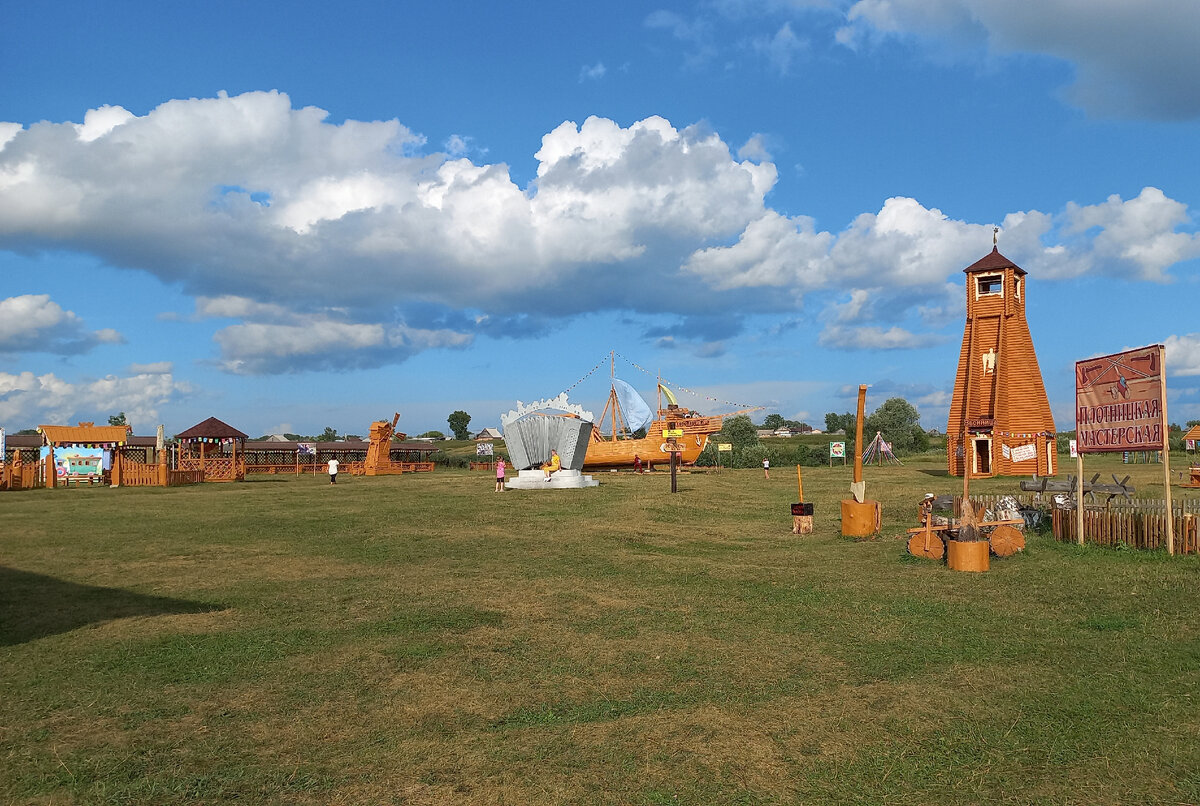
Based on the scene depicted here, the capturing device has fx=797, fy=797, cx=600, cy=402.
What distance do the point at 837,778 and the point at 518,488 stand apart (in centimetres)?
2749

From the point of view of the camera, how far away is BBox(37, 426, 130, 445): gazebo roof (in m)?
40.5

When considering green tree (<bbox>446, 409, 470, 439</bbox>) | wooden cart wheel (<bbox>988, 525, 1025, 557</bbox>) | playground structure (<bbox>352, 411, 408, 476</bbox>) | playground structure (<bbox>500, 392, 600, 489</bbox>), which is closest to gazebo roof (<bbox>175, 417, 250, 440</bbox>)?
playground structure (<bbox>352, 411, 408, 476</bbox>)

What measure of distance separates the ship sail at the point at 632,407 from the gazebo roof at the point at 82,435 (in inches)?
1271

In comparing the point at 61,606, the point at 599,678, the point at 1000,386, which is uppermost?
the point at 1000,386

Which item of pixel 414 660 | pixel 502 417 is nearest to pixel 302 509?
pixel 502 417

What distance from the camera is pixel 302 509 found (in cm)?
2423

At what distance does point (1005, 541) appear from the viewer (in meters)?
13.3

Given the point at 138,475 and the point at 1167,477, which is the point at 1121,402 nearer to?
the point at 1167,477

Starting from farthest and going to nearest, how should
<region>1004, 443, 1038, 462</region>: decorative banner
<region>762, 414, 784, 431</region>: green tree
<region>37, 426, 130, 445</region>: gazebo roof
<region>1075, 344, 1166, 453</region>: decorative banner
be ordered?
<region>762, 414, 784, 431</region>: green tree → <region>37, 426, 130, 445</region>: gazebo roof → <region>1004, 443, 1038, 462</region>: decorative banner → <region>1075, 344, 1166, 453</region>: decorative banner

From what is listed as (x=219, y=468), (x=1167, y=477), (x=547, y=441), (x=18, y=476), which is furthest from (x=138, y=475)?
(x=1167, y=477)

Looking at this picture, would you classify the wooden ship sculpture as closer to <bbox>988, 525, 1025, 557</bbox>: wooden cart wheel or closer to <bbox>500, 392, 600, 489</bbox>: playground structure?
<bbox>500, 392, 600, 489</bbox>: playground structure

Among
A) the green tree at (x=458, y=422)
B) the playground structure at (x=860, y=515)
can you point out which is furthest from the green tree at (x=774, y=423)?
the playground structure at (x=860, y=515)

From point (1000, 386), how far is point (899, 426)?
56.7 m

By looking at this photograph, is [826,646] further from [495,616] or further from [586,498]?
[586,498]
